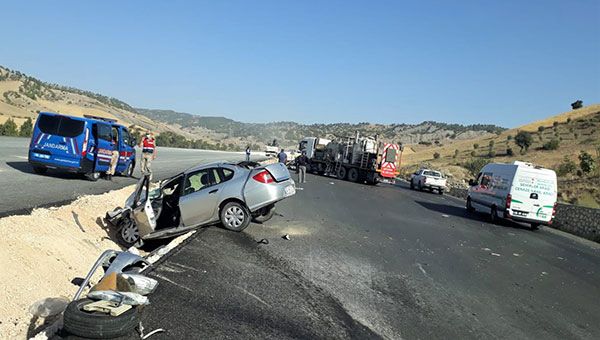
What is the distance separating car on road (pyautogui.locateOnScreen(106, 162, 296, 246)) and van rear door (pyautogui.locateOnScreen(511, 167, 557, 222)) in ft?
36.3

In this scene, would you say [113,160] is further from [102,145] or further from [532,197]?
[532,197]

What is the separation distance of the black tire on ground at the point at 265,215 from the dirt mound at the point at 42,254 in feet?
11.0

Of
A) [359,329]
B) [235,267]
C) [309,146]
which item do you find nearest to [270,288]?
[235,267]

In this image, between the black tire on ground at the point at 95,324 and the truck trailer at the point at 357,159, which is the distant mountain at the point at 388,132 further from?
the black tire on ground at the point at 95,324

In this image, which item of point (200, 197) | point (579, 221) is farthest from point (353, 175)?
point (200, 197)

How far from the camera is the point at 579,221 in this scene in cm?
1920

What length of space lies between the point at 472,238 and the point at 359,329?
919 centimetres

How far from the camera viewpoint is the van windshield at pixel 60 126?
14734 mm

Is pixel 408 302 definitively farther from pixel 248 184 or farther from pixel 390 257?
pixel 248 184

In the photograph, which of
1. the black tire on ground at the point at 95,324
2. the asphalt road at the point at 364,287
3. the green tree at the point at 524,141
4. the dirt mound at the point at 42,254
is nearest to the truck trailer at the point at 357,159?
the asphalt road at the point at 364,287

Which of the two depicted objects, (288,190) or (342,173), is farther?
(342,173)

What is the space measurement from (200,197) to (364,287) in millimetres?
4156

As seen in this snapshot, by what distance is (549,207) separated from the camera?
17.4 meters

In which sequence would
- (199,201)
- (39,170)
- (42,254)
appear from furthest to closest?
(39,170)
(199,201)
(42,254)
